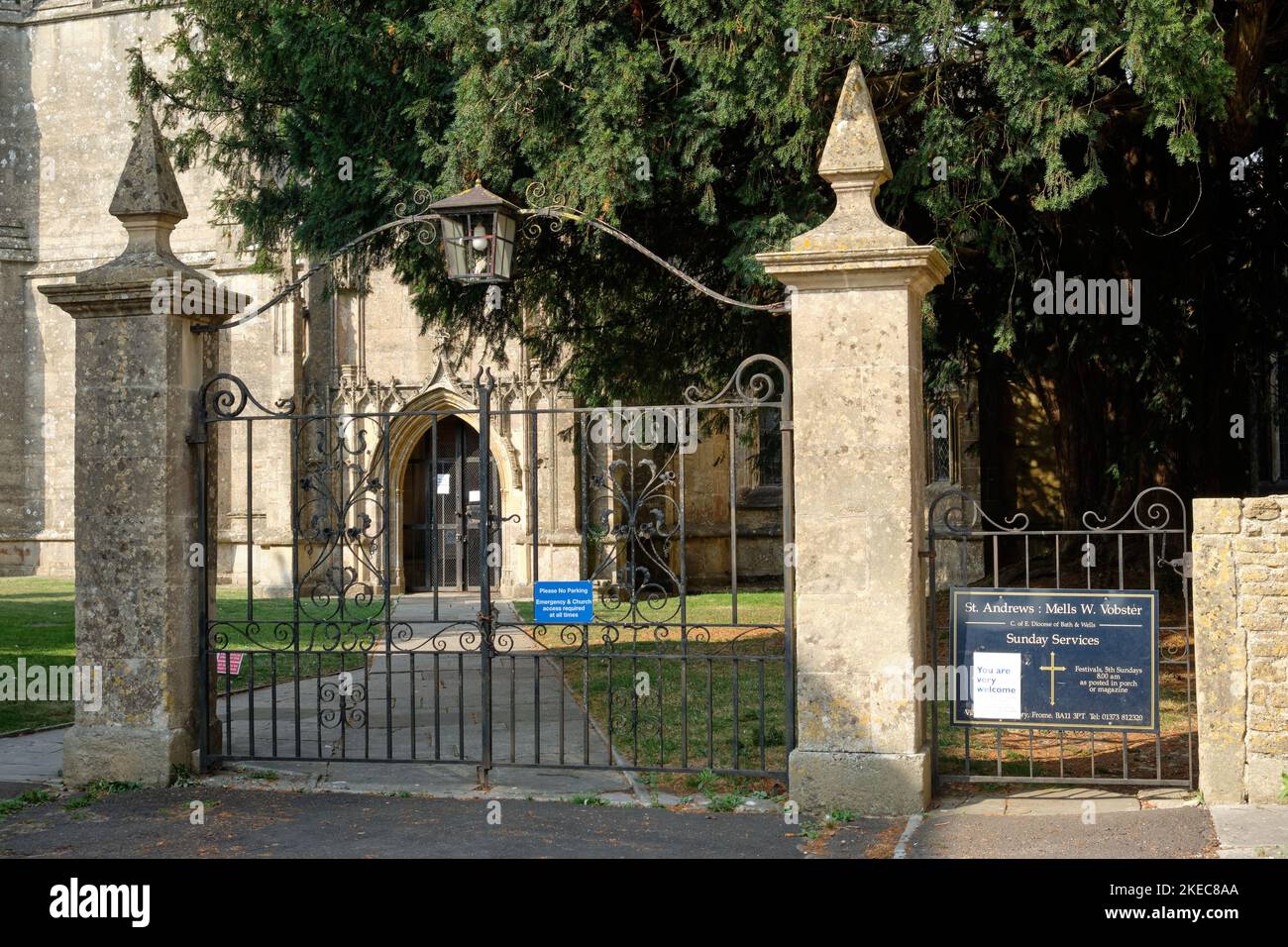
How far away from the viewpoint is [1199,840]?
6.34 metres

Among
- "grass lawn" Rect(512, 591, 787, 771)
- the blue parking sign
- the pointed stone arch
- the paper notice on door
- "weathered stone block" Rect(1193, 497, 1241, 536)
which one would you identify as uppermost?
the pointed stone arch

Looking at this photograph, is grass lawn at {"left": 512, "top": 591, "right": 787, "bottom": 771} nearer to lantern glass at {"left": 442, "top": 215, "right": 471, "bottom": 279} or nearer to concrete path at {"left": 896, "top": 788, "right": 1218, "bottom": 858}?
concrete path at {"left": 896, "top": 788, "right": 1218, "bottom": 858}

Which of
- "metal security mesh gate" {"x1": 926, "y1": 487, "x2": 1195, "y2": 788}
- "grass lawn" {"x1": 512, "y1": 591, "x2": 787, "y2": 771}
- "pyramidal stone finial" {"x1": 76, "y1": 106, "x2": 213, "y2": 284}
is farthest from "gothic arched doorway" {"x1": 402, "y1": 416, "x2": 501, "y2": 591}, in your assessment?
"pyramidal stone finial" {"x1": 76, "y1": 106, "x2": 213, "y2": 284}

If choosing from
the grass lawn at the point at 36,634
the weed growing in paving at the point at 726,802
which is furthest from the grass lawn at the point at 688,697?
the grass lawn at the point at 36,634

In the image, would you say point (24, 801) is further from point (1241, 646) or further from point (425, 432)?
point (425, 432)

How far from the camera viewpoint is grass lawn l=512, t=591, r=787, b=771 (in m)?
7.57

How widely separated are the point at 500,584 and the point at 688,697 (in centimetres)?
1201

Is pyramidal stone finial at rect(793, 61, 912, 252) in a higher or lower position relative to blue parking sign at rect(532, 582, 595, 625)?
higher

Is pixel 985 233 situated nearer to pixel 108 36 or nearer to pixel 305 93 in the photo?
pixel 305 93

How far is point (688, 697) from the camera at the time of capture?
35.6ft

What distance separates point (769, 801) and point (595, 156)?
17.4 ft

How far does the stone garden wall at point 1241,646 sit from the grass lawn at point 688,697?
2.32m

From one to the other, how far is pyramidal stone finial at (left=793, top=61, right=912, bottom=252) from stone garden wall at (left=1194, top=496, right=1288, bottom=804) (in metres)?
2.37

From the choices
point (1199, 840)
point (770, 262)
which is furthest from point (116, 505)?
point (1199, 840)
